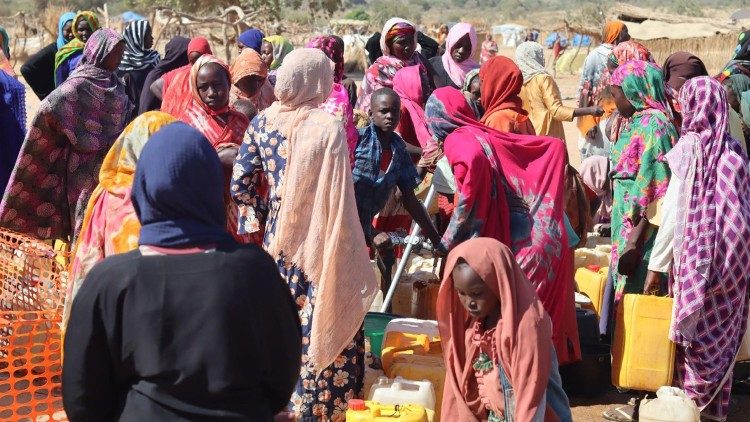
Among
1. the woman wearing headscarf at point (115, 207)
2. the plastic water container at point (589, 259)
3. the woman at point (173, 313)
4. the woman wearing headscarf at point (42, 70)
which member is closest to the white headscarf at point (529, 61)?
the plastic water container at point (589, 259)

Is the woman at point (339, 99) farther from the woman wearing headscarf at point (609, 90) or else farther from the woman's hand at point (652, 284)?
the woman wearing headscarf at point (609, 90)

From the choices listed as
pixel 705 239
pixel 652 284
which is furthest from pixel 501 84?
pixel 705 239

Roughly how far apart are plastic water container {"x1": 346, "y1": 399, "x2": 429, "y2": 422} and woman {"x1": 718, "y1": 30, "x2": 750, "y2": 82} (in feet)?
15.8

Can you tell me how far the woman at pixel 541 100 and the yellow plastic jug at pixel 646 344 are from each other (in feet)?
Answer: 12.4

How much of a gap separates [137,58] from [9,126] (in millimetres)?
2028

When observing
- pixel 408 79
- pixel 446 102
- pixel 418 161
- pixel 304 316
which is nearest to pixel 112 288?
pixel 304 316

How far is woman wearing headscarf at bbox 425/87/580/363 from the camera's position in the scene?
560cm

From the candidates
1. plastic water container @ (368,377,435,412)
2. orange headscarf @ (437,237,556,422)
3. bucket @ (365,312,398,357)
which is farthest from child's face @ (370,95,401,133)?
orange headscarf @ (437,237,556,422)

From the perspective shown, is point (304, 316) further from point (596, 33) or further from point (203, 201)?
point (596, 33)

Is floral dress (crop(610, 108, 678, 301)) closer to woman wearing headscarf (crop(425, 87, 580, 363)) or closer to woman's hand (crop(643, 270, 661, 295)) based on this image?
woman's hand (crop(643, 270, 661, 295))

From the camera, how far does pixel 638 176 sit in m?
5.91

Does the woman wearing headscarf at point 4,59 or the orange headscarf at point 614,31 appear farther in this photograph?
the orange headscarf at point 614,31

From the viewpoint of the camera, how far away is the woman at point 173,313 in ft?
8.98

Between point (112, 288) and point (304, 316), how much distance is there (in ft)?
7.88
